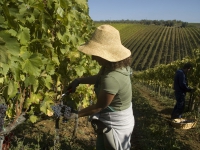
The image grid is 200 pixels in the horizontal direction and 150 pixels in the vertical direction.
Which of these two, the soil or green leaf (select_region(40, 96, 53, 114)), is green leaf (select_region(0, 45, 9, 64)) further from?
the soil

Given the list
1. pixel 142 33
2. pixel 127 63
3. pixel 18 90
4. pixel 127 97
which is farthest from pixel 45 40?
pixel 142 33

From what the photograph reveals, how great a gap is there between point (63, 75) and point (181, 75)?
4.43m

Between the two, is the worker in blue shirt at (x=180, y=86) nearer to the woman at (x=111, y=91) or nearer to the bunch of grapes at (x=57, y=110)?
the woman at (x=111, y=91)

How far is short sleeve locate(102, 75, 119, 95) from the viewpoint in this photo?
2372 mm

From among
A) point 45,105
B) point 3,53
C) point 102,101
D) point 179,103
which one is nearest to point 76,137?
point 45,105

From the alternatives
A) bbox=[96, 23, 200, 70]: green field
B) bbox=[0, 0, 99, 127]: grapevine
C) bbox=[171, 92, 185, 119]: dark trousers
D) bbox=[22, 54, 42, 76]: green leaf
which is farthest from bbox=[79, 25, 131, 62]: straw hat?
bbox=[96, 23, 200, 70]: green field

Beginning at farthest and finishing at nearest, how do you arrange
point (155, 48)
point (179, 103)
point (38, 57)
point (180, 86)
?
point (155, 48) < point (179, 103) < point (180, 86) < point (38, 57)

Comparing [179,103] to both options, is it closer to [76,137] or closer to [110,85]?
[76,137]

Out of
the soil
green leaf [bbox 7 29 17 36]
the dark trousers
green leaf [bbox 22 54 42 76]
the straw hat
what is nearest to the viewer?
green leaf [bbox 7 29 17 36]

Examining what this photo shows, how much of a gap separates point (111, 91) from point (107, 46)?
50 centimetres

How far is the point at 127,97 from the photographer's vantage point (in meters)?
2.66

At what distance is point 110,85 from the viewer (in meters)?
2.38

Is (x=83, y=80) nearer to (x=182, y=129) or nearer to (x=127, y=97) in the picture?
(x=127, y=97)

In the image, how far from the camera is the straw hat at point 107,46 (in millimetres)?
2490
